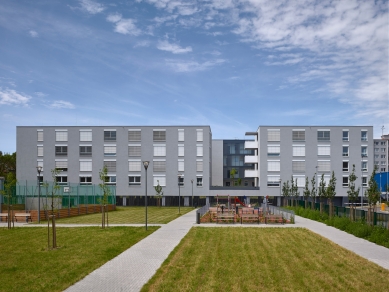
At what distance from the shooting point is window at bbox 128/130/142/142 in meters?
64.9

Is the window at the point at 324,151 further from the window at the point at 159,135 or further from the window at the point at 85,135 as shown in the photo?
the window at the point at 85,135

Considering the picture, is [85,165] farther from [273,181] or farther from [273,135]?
[273,135]

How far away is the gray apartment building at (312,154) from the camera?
207ft

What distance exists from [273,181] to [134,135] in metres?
23.8

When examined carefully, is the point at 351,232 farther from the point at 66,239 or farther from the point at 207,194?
the point at 207,194

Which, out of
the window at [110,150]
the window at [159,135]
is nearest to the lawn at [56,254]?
the window at [110,150]

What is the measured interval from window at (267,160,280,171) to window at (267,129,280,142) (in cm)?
353

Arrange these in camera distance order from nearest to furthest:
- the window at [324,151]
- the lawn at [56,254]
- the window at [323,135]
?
the lawn at [56,254], the window at [324,151], the window at [323,135]

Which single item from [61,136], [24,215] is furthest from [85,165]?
[24,215]

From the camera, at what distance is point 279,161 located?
6369 cm

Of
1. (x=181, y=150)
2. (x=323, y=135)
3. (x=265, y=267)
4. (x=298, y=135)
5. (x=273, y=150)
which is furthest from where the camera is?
(x=181, y=150)

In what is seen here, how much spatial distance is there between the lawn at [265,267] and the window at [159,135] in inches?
1770

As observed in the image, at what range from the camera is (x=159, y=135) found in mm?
64875

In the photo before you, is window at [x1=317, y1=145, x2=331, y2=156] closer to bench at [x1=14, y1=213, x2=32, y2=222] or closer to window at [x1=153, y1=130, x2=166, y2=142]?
window at [x1=153, y1=130, x2=166, y2=142]
